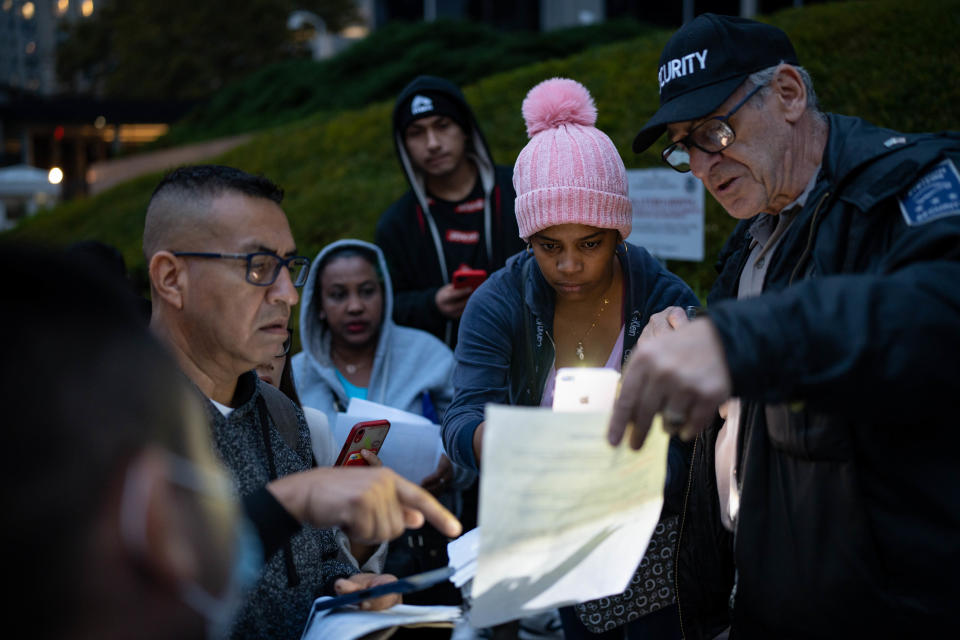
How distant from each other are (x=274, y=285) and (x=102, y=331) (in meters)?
1.30

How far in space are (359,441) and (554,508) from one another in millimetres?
1224

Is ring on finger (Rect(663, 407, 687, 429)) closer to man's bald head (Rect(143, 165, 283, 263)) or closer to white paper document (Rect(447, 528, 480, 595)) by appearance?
white paper document (Rect(447, 528, 480, 595))

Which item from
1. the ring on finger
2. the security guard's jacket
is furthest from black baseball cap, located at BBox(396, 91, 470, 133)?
the ring on finger

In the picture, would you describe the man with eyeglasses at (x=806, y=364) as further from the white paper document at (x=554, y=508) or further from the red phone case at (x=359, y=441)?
the red phone case at (x=359, y=441)

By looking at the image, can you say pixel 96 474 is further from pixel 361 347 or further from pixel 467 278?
pixel 361 347

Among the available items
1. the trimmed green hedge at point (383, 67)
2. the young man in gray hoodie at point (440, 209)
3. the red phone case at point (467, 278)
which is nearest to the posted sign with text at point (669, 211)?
the young man in gray hoodie at point (440, 209)

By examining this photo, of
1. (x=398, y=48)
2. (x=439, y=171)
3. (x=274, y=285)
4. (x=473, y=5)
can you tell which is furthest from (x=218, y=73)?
(x=274, y=285)

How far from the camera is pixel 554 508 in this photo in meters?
1.27

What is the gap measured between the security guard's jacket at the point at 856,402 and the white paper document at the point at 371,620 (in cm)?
66

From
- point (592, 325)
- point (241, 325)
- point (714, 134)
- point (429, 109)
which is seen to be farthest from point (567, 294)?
point (429, 109)

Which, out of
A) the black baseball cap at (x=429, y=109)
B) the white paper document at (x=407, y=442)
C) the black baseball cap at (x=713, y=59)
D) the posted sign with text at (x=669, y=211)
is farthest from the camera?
the posted sign with text at (x=669, y=211)

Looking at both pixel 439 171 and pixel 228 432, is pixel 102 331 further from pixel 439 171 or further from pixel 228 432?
pixel 439 171

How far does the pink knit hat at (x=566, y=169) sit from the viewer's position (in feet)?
7.53

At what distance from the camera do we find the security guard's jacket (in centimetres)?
120
